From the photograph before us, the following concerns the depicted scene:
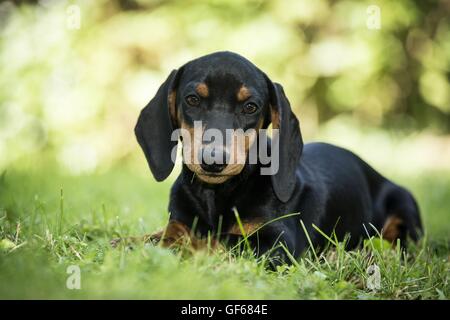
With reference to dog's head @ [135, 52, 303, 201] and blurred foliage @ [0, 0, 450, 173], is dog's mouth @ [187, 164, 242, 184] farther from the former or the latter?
blurred foliage @ [0, 0, 450, 173]

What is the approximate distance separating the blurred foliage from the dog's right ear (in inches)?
247

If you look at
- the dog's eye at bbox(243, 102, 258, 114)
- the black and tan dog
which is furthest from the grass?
the dog's eye at bbox(243, 102, 258, 114)

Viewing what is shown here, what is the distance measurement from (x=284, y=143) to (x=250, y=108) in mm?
349

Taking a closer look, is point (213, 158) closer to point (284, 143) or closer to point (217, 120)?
point (217, 120)

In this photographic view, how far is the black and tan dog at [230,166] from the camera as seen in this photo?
3629mm

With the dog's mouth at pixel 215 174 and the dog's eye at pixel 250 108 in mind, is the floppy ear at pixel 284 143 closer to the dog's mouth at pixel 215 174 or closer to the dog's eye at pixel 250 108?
the dog's eye at pixel 250 108

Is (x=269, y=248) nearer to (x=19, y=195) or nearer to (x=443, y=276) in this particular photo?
(x=443, y=276)

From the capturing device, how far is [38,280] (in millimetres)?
2586

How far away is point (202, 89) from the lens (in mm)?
3619

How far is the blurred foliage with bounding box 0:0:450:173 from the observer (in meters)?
10.7

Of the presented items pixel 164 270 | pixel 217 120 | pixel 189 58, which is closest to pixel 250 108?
pixel 217 120

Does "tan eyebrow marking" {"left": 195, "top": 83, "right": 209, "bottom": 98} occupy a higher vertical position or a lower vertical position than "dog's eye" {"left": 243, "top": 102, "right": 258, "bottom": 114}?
higher

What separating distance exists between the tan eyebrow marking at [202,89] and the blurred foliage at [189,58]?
6.69 meters
